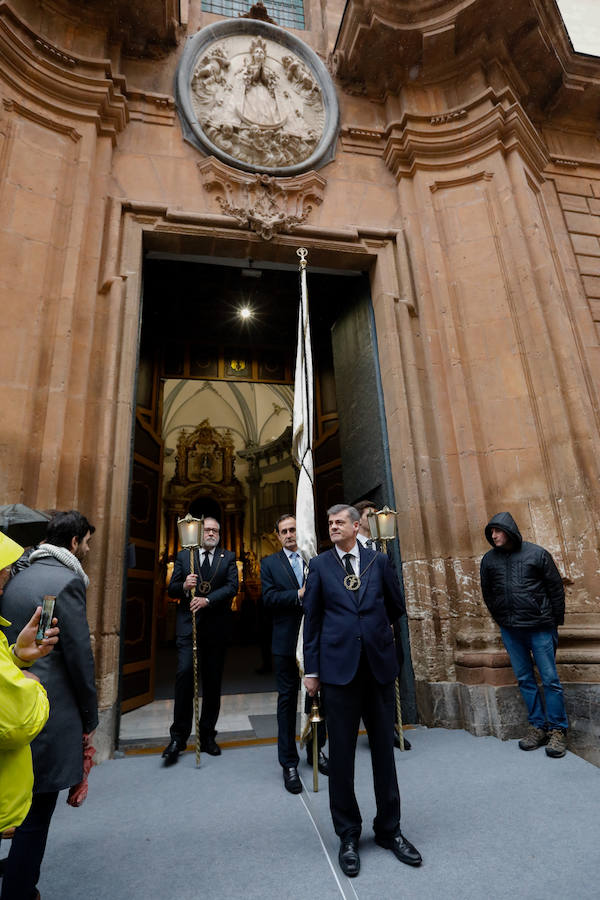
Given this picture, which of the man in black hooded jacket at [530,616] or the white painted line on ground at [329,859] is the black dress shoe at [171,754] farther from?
the man in black hooded jacket at [530,616]

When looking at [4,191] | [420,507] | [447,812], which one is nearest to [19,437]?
[4,191]

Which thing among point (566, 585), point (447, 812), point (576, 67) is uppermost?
point (576, 67)

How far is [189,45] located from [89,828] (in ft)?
28.3

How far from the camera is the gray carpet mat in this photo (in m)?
2.27

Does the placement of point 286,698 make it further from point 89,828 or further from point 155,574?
point 155,574

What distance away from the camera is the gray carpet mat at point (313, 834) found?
227cm

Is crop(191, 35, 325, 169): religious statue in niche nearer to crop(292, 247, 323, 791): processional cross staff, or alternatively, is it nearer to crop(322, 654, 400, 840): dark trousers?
crop(292, 247, 323, 791): processional cross staff

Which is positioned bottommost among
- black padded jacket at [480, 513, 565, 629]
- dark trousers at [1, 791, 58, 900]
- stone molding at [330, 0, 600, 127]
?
dark trousers at [1, 791, 58, 900]

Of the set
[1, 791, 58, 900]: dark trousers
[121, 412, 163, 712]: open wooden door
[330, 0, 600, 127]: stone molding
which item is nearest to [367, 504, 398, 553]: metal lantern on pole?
[1, 791, 58, 900]: dark trousers

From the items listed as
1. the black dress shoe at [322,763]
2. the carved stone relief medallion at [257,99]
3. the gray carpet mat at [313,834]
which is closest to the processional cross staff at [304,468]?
the black dress shoe at [322,763]

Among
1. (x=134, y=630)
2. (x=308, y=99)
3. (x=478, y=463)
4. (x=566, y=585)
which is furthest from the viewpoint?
(x=308, y=99)

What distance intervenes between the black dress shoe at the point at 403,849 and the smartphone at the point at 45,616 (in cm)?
200

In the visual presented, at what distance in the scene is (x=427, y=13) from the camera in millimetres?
6543

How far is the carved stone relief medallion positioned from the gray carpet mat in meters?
6.76
